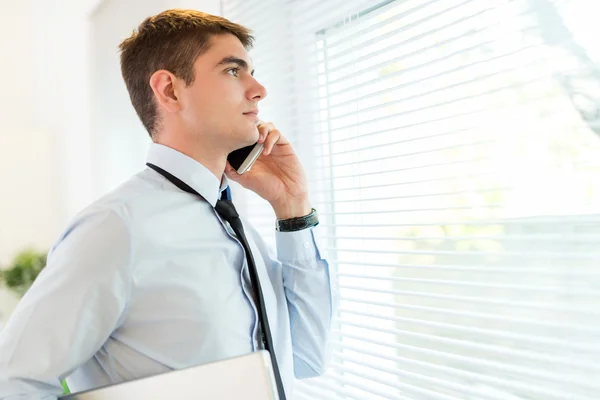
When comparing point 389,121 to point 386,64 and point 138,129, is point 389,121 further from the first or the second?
point 138,129

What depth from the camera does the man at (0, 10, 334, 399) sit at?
2.85 feet

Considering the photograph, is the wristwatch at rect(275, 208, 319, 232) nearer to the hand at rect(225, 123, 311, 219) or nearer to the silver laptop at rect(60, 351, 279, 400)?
the hand at rect(225, 123, 311, 219)

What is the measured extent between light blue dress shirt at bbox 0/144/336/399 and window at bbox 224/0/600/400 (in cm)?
22

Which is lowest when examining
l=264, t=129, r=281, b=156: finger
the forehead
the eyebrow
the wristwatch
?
the wristwatch

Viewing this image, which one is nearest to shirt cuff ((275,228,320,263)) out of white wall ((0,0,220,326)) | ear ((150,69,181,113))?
ear ((150,69,181,113))

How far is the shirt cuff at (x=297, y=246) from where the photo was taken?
125cm

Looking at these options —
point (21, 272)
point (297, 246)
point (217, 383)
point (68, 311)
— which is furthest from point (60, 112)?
point (217, 383)

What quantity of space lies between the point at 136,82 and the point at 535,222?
884mm

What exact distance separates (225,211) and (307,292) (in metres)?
0.26

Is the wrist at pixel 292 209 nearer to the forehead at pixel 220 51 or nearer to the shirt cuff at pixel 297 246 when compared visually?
the shirt cuff at pixel 297 246

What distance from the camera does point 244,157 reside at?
130cm

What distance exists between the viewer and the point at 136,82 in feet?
4.10

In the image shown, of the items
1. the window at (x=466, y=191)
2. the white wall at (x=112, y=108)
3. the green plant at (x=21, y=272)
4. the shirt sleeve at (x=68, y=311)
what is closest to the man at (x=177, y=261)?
the shirt sleeve at (x=68, y=311)

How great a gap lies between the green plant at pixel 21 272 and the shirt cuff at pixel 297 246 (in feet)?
4.46
